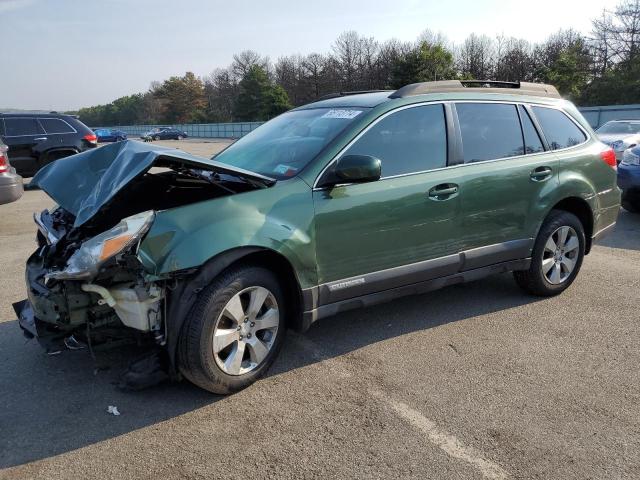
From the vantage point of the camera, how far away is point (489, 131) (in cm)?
441

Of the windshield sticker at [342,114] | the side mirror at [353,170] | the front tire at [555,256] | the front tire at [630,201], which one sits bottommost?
the front tire at [630,201]

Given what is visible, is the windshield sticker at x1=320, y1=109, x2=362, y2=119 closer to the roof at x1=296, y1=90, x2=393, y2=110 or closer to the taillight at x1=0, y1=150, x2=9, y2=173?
the roof at x1=296, y1=90, x2=393, y2=110

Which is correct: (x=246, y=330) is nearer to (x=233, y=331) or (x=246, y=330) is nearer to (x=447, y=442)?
(x=233, y=331)

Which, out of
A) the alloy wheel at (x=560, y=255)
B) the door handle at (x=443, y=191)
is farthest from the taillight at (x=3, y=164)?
the alloy wheel at (x=560, y=255)

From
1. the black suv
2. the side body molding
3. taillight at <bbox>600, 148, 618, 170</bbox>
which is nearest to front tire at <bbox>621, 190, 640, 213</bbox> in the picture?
taillight at <bbox>600, 148, 618, 170</bbox>

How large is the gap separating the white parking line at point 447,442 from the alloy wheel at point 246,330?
791 mm

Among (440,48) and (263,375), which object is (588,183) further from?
(440,48)

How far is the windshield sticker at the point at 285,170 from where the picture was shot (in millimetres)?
3568

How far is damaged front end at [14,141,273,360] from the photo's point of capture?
293cm

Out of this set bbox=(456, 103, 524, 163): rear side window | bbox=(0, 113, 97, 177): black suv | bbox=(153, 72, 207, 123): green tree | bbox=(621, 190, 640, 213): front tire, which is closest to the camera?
bbox=(456, 103, 524, 163): rear side window

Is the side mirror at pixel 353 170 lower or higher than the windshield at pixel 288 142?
lower

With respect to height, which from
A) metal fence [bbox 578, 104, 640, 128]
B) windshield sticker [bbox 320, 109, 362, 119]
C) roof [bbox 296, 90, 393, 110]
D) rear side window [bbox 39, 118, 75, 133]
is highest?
rear side window [bbox 39, 118, 75, 133]

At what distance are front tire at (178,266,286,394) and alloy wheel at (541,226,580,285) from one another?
105 inches

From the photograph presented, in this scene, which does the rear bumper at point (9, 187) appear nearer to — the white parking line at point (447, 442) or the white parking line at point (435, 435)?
the white parking line at point (435, 435)
